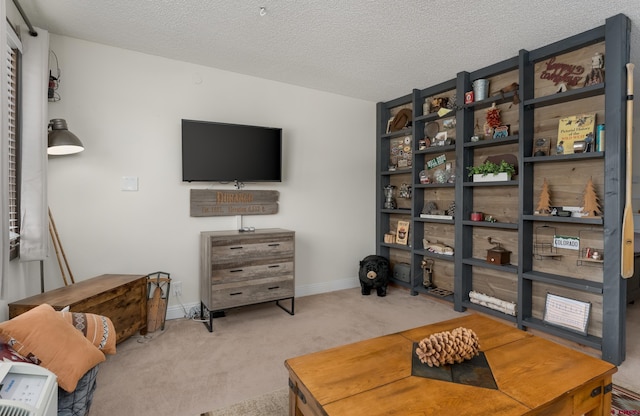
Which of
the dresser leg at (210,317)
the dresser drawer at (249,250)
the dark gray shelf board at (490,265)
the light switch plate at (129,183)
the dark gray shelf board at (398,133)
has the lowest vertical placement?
the dresser leg at (210,317)

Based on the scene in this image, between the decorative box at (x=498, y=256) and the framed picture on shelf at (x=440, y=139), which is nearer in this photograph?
the decorative box at (x=498, y=256)

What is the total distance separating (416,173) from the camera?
401 cm

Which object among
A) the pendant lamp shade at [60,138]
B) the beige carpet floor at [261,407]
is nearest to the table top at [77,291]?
the pendant lamp shade at [60,138]

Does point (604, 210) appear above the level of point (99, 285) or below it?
above

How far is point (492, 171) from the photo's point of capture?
3.19 m

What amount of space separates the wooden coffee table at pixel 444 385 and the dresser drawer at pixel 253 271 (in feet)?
5.56

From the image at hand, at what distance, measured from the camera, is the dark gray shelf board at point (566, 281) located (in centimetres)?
251

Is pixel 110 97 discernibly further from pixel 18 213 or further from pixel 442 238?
pixel 442 238

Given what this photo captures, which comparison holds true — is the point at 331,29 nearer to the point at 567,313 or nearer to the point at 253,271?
the point at 253,271

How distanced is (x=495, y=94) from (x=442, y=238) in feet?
5.25

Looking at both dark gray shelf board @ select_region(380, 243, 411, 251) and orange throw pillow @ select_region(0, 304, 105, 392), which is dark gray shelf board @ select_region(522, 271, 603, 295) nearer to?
dark gray shelf board @ select_region(380, 243, 411, 251)

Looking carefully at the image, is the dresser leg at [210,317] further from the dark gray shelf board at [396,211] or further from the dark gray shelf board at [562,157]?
the dark gray shelf board at [562,157]

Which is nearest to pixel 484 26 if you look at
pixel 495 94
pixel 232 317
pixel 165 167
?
pixel 495 94

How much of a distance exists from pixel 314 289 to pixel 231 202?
146 centimetres
